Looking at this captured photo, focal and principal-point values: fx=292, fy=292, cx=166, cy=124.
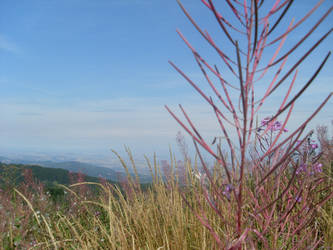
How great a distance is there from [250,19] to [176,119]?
440mm

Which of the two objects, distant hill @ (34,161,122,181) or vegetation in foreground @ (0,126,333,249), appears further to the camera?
distant hill @ (34,161,122,181)

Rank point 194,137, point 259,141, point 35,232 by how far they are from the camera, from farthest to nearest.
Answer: point 35,232 < point 259,141 < point 194,137

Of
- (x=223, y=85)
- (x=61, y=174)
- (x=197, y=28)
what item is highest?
(x=197, y=28)

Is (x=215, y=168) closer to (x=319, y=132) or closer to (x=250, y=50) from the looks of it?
(x=250, y=50)

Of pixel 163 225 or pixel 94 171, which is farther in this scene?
pixel 94 171

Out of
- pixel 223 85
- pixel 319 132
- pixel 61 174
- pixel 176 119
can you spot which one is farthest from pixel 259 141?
pixel 61 174

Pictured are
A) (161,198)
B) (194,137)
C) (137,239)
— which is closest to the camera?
(194,137)

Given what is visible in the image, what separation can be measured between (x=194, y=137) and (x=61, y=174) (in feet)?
51.4

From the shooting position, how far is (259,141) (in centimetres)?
207

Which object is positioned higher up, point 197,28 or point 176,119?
point 197,28

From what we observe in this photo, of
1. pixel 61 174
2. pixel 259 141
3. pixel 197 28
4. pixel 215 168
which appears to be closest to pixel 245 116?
pixel 197 28

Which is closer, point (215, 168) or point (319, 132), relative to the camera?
point (215, 168)

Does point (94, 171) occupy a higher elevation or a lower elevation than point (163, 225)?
lower

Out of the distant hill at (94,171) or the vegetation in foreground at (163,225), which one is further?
the distant hill at (94,171)
